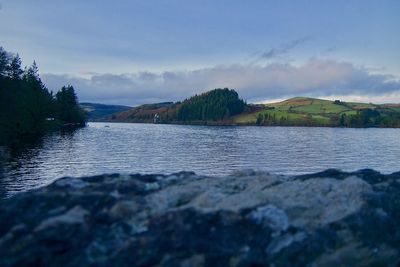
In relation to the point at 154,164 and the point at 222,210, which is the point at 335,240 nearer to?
the point at 222,210

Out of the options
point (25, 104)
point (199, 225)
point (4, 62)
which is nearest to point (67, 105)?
point (25, 104)

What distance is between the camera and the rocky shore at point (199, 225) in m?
7.05

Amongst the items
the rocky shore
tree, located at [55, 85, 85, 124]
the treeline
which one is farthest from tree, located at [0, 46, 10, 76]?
tree, located at [55, 85, 85, 124]

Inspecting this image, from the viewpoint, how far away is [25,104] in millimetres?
84750

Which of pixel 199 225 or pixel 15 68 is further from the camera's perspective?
pixel 15 68

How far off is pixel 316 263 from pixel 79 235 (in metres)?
4.32

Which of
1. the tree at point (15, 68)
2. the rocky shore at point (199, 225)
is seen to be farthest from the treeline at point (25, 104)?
the rocky shore at point (199, 225)

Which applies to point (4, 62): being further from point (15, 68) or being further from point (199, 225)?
point (199, 225)

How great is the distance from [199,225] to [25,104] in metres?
86.0

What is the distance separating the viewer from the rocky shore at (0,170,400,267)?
7051 millimetres

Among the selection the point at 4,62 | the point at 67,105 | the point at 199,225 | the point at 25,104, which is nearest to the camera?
the point at 199,225

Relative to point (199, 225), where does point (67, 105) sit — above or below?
above

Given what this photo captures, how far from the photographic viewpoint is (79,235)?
7.22m

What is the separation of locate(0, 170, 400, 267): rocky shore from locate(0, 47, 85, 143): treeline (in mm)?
55999
